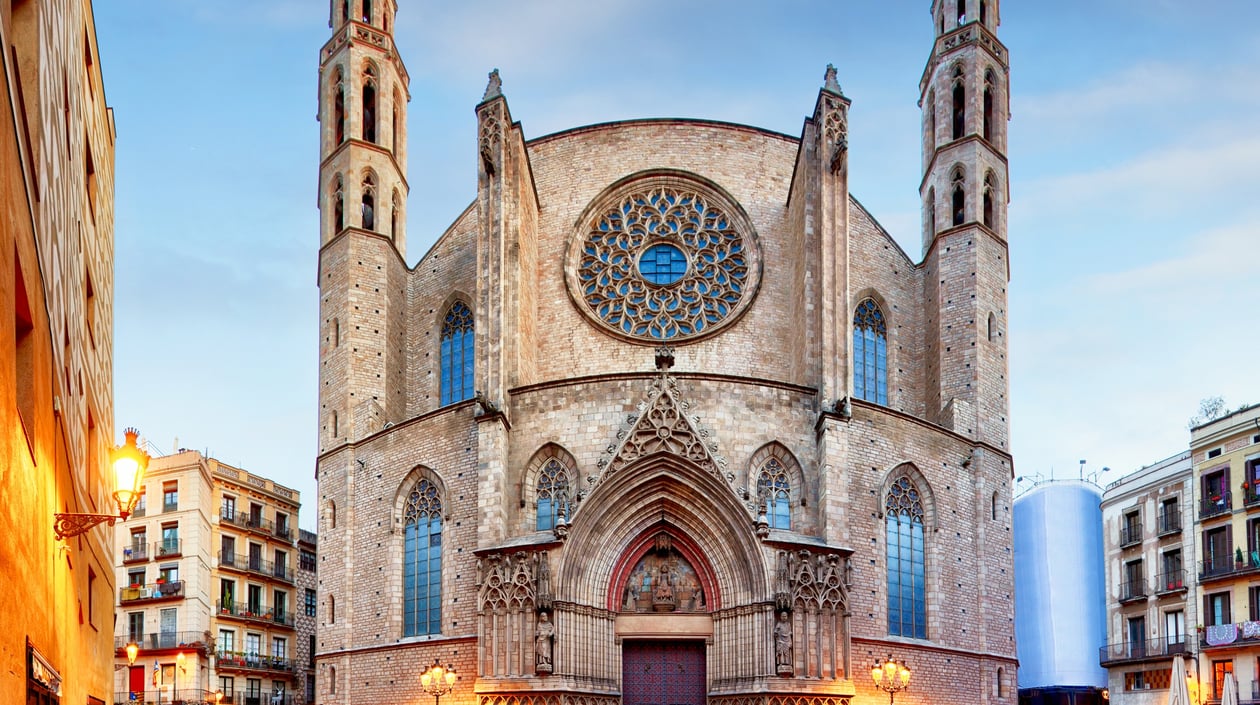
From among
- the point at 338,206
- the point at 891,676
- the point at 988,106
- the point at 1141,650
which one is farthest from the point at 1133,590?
the point at 338,206

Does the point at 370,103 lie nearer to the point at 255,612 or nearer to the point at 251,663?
the point at 255,612

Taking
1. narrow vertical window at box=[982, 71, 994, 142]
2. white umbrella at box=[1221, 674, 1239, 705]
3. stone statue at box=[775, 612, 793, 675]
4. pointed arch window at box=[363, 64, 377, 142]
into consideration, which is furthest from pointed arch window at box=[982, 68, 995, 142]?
pointed arch window at box=[363, 64, 377, 142]

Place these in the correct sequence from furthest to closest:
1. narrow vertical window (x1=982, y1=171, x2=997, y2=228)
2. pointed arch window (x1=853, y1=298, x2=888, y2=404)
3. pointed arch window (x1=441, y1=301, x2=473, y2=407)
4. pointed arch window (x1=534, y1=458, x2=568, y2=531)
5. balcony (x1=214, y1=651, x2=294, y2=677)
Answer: balcony (x1=214, y1=651, x2=294, y2=677) → narrow vertical window (x1=982, y1=171, x2=997, y2=228) → pointed arch window (x1=853, y1=298, x2=888, y2=404) → pointed arch window (x1=441, y1=301, x2=473, y2=407) → pointed arch window (x1=534, y1=458, x2=568, y2=531)

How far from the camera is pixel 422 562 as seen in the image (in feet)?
109

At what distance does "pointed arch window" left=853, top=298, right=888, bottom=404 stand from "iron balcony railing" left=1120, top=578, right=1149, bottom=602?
41.8 ft

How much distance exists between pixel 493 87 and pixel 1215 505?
81.4ft

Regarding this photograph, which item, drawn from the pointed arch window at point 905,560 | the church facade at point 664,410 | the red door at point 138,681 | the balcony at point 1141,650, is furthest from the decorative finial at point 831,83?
the red door at point 138,681

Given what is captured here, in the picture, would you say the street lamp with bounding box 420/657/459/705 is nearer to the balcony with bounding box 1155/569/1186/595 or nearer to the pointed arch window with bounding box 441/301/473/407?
the pointed arch window with bounding box 441/301/473/407

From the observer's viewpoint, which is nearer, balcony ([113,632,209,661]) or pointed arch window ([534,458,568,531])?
pointed arch window ([534,458,568,531])

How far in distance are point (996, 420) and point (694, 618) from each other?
10.8m

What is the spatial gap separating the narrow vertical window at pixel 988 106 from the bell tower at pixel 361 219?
17.5 meters

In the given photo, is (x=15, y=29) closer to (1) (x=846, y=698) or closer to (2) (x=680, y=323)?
(1) (x=846, y=698)

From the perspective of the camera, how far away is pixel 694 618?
31.1m

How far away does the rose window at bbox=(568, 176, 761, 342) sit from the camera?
36.7m
